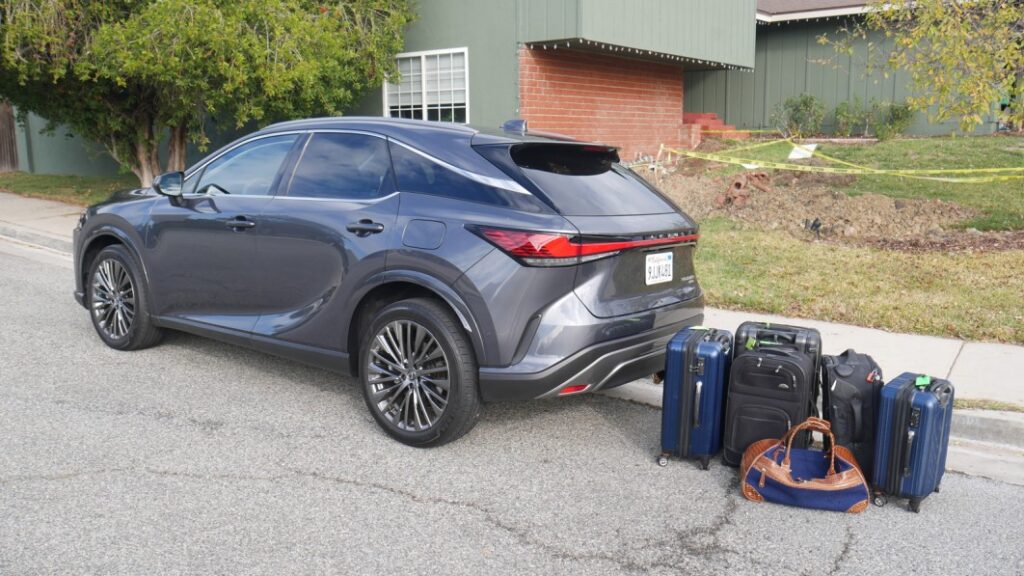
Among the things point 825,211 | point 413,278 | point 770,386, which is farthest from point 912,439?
point 825,211

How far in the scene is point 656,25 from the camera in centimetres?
1614

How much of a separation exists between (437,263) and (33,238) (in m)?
10.1

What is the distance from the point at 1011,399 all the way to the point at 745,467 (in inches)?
81.2

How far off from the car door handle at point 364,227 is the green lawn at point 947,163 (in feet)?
28.2

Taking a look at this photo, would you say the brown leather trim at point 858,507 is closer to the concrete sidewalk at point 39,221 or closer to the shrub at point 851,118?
the concrete sidewalk at point 39,221

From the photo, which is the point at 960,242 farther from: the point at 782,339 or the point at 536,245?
the point at 536,245

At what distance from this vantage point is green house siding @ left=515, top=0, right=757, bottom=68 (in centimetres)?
1399

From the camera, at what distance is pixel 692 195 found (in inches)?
539

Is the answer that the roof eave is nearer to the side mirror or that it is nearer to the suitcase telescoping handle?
the side mirror

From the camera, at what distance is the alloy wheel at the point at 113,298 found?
6.39m

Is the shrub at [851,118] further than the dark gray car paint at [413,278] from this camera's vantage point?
Yes

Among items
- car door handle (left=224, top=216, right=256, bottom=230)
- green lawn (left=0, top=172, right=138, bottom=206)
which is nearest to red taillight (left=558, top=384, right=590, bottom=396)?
car door handle (left=224, top=216, right=256, bottom=230)

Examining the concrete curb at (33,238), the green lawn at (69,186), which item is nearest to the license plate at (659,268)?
the concrete curb at (33,238)

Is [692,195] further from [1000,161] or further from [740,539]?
[740,539]
